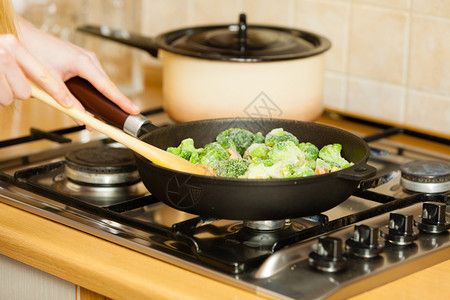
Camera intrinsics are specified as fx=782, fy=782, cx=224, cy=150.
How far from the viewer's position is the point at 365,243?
3.20 ft

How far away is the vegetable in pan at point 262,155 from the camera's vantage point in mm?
1034

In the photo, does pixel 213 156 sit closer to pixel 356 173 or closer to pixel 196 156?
pixel 196 156

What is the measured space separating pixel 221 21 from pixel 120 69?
0.28 m

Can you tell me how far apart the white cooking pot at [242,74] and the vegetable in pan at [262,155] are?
169 millimetres

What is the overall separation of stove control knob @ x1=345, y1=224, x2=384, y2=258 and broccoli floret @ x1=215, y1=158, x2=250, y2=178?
0.56 feet

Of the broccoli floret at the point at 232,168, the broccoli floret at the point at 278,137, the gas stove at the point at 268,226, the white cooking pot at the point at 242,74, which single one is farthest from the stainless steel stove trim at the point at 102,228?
the white cooking pot at the point at 242,74

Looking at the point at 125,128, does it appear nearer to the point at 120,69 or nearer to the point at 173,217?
the point at 173,217

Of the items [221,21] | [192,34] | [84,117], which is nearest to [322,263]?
[84,117]

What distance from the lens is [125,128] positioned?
1.21m

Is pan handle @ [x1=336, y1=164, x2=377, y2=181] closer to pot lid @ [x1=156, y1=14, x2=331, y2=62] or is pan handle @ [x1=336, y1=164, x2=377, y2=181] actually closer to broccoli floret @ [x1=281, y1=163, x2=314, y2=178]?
broccoli floret @ [x1=281, y1=163, x2=314, y2=178]

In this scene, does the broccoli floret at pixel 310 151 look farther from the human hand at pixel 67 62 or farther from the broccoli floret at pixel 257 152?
the human hand at pixel 67 62

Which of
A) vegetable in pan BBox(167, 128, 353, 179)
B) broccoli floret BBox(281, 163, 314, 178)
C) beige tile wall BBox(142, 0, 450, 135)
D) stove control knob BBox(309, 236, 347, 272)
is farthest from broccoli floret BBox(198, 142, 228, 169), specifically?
beige tile wall BBox(142, 0, 450, 135)

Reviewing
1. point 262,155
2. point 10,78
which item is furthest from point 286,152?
point 10,78

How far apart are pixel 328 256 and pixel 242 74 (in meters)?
0.49
